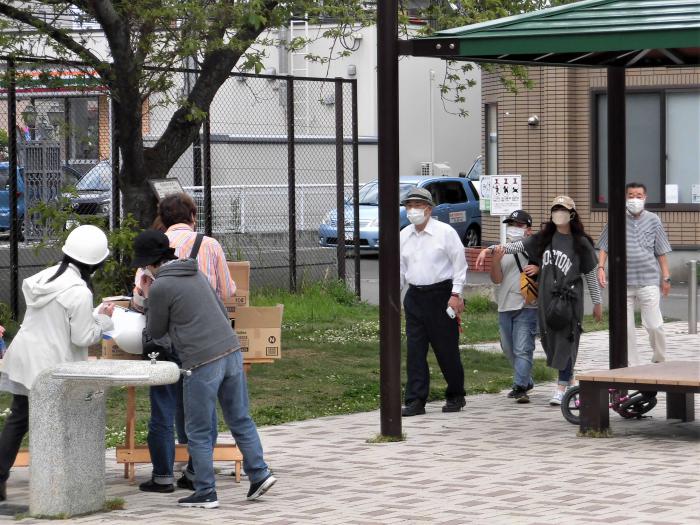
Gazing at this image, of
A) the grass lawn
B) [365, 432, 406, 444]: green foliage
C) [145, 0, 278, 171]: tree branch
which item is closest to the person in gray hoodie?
[365, 432, 406, 444]: green foliage

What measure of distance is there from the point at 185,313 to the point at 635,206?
6.12m

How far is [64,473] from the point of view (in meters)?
7.54

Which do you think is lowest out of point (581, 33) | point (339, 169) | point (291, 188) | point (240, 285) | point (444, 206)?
point (240, 285)

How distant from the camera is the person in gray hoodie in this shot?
7680 mm

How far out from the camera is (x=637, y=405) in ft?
35.0

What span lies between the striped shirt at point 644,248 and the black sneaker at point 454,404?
2.29 meters

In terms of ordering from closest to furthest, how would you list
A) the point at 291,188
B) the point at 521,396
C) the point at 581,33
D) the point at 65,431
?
the point at 65,431, the point at 581,33, the point at 521,396, the point at 291,188

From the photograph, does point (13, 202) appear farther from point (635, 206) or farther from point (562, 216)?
point (562, 216)

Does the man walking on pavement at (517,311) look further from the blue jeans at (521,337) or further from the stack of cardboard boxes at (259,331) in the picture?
the stack of cardboard boxes at (259,331)

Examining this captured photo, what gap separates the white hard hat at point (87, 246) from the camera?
7738 millimetres

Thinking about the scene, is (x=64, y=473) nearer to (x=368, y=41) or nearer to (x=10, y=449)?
(x=10, y=449)

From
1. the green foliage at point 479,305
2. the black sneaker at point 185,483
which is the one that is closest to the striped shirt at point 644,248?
the black sneaker at point 185,483

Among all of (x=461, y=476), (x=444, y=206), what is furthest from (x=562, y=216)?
(x=444, y=206)

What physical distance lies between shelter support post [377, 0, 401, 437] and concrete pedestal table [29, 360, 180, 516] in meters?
2.77
